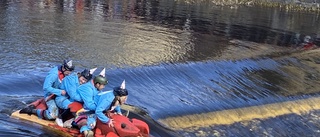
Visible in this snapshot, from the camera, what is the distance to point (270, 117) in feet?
50.9

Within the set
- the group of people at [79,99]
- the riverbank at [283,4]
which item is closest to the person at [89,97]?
the group of people at [79,99]

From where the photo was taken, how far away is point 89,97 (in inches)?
409

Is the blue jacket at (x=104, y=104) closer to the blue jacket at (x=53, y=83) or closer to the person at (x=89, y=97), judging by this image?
the person at (x=89, y=97)

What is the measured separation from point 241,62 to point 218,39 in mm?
7708

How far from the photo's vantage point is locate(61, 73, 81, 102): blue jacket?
1073cm

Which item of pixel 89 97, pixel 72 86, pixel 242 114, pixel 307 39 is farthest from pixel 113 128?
pixel 307 39

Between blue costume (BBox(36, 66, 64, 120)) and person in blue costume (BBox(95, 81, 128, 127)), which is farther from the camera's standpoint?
blue costume (BBox(36, 66, 64, 120))

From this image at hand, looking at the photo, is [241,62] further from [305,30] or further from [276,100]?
[305,30]

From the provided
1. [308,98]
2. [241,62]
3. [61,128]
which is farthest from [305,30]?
[61,128]

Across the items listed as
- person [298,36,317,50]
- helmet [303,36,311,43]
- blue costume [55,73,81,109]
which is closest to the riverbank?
helmet [303,36,311,43]

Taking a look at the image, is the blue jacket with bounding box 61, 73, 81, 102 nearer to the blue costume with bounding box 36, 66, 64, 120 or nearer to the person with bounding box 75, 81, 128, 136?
the blue costume with bounding box 36, 66, 64, 120

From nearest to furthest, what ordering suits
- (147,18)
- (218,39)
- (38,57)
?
(38,57)
(218,39)
(147,18)

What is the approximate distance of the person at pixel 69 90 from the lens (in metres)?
10.7

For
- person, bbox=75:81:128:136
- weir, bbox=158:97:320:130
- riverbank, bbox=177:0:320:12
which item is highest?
riverbank, bbox=177:0:320:12
